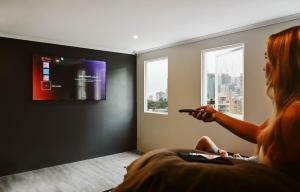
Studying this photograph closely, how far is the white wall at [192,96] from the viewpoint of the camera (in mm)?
2994

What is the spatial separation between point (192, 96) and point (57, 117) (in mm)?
2295

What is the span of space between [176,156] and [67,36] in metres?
3.11

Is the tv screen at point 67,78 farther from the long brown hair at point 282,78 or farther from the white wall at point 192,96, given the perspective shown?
the long brown hair at point 282,78

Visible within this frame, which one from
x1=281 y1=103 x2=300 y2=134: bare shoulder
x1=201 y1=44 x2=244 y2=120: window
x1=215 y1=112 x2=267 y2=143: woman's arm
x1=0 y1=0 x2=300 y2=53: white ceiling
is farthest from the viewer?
x1=201 y1=44 x2=244 y2=120: window

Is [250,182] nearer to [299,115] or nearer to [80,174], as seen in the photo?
[299,115]

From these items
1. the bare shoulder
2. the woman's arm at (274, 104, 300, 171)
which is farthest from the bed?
the bare shoulder

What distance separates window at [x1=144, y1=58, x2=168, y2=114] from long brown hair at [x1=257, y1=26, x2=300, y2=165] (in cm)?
339

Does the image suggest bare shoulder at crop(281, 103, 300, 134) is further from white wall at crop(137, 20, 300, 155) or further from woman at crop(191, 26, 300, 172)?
white wall at crop(137, 20, 300, 155)

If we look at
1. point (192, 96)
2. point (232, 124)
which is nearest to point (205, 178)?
point (232, 124)

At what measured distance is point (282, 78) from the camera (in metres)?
1.00

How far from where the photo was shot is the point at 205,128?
3619 millimetres

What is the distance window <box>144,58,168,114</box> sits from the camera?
447cm

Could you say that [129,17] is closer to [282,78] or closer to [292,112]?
[282,78]

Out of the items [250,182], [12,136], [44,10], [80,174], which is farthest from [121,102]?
[250,182]
